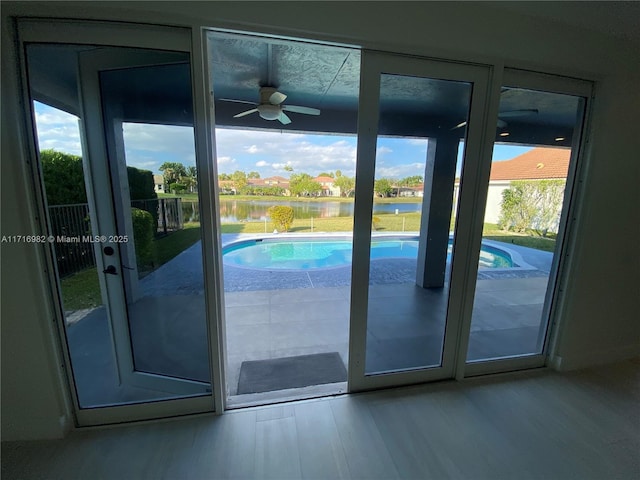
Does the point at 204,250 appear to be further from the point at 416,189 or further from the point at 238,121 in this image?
the point at 238,121

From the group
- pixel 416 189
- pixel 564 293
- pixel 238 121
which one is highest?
pixel 238 121

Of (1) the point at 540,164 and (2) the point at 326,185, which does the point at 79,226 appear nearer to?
(1) the point at 540,164

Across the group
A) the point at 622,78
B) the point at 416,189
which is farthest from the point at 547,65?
the point at 416,189

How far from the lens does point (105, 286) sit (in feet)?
5.34

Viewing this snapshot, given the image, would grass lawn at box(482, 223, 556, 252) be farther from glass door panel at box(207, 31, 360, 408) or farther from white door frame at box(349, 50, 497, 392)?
glass door panel at box(207, 31, 360, 408)

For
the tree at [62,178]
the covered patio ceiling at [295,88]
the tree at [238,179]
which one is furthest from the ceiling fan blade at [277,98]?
the tree at [238,179]

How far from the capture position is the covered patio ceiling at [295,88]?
1.41 m

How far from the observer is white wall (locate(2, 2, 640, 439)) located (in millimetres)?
1266

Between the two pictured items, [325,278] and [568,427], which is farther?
[325,278]

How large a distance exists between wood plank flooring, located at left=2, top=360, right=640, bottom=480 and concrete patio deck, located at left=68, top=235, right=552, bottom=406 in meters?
0.22

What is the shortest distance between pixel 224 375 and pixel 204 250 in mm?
887

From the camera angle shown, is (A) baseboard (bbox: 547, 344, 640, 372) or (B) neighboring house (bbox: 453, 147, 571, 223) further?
(A) baseboard (bbox: 547, 344, 640, 372)

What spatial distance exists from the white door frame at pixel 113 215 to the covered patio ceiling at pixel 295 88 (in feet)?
0.28

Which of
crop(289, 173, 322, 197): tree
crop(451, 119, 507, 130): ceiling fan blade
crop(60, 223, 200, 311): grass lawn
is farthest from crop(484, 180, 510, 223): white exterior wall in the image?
crop(289, 173, 322, 197): tree
